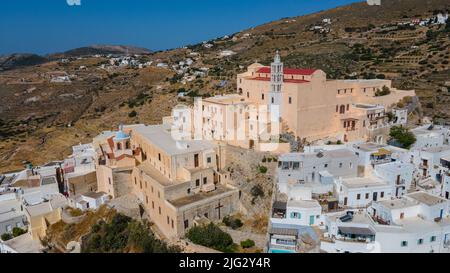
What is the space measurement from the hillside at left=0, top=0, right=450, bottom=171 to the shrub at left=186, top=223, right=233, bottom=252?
24286mm

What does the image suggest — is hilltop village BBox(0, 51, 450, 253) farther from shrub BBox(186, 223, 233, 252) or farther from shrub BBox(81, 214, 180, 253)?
shrub BBox(81, 214, 180, 253)

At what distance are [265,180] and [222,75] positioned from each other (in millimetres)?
37977

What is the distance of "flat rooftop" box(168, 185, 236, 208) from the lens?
70.7 feet

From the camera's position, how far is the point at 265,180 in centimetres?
2317

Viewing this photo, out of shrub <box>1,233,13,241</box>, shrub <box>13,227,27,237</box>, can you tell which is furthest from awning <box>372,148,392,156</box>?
shrub <box>1,233,13,241</box>

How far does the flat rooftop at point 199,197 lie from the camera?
21534mm

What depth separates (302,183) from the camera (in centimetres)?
2238

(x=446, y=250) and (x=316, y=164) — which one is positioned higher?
(x=316, y=164)

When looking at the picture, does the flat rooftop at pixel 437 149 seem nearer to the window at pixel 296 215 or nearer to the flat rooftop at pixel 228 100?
the window at pixel 296 215

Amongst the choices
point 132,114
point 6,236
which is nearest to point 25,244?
point 6,236

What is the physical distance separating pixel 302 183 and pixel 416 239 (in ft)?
22.3
